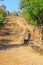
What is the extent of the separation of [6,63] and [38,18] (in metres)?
18.3

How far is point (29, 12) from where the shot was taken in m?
35.9

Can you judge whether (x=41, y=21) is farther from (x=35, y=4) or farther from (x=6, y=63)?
(x=6, y=63)

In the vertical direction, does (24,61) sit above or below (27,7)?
below

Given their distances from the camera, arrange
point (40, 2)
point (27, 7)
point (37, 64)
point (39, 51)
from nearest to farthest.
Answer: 1. point (37, 64)
2. point (39, 51)
3. point (40, 2)
4. point (27, 7)

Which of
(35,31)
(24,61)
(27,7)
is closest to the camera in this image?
(24,61)

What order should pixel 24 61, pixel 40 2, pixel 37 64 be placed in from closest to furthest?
1. pixel 37 64
2. pixel 24 61
3. pixel 40 2

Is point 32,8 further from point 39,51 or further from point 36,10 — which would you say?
point 39,51

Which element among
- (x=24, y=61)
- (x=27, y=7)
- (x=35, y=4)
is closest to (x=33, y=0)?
(x=35, y=4)

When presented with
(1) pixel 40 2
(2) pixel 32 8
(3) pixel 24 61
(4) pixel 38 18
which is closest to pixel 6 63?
(3) pixel 24 61

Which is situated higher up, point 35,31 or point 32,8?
point 32,8

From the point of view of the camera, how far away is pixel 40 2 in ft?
100

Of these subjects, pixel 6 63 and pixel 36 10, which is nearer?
pixel 6 63

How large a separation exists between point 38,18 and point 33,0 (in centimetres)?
480

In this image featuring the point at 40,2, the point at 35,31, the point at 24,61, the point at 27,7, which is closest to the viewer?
the point at 24,61
